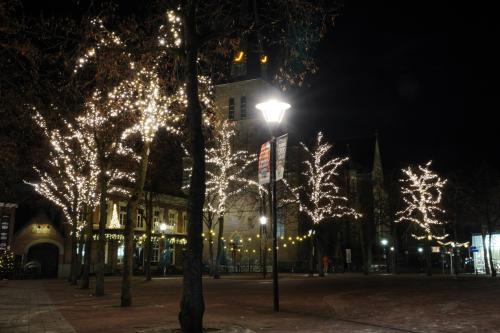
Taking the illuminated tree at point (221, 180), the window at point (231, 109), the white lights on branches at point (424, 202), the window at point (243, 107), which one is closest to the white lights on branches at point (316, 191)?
the illuminated tree at point (221, 180)

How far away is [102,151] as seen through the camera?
2420 cm

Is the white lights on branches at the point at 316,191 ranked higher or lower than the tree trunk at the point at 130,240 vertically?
higher

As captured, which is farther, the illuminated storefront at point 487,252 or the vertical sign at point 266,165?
the illuminated storefront at point 487,252

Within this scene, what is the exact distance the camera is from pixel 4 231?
137 feet

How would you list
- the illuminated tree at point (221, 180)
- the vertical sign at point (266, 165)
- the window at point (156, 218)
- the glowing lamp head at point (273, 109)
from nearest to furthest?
the vertical sign at point (266, 165)
the glowing lamp head at point (273, 109)
the illuminated tree at point (221, 180)
the window at point (156, 218)

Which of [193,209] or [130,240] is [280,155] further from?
[130,240]

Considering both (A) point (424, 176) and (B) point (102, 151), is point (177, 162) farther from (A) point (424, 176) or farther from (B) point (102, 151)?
(A) point (424, 176)

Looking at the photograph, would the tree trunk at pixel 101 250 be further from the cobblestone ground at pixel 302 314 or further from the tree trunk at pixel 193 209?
the tree trunk at pixel 193 209

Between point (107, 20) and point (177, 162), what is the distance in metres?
29.6

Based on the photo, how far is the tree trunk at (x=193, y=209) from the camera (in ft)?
35.5

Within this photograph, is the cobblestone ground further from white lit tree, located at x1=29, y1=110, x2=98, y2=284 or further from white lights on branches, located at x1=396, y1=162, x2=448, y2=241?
white lights on branches, located at x1=396, y1=162, x2=448, y2=241

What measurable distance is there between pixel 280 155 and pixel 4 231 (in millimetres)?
33204

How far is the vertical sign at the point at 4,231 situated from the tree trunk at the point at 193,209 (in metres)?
35.5

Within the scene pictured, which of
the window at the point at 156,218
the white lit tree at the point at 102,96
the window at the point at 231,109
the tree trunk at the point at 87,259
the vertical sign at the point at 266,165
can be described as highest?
the window at the point at 231,109
